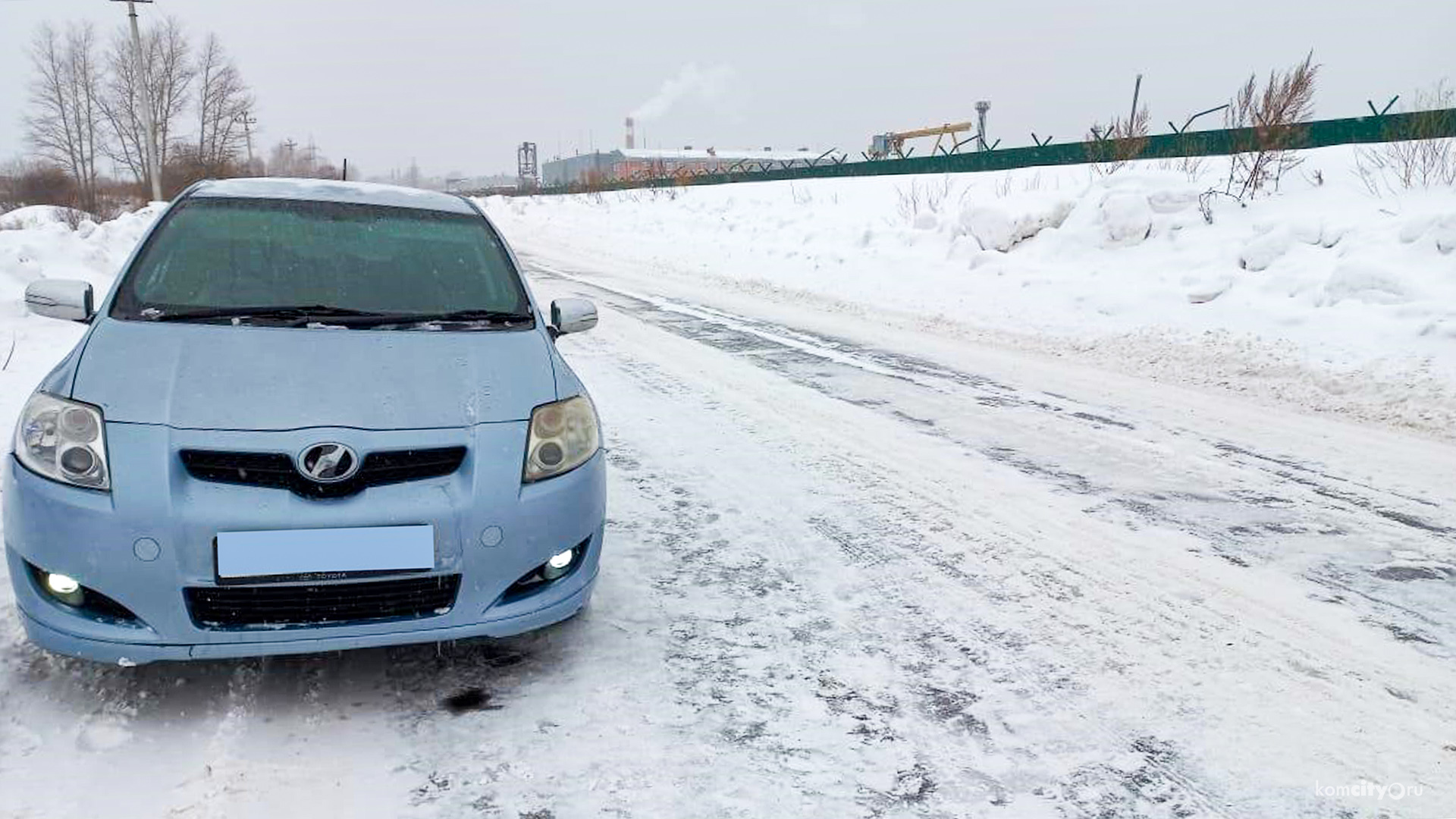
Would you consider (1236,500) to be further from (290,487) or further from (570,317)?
(290,487)

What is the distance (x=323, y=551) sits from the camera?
2.31 meters

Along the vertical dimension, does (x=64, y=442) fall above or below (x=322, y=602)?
above

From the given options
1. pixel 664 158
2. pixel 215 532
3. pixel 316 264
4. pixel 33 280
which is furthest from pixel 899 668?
pixel 664 158

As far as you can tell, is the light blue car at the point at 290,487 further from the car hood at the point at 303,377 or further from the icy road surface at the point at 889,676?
the icy road surface at the point at 889,676

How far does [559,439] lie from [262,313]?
4.03ft

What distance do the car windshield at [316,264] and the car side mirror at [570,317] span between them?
29 cm

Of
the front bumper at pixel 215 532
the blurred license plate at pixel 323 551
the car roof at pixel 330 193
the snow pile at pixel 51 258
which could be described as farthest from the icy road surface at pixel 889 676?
the snow pile at pixel 51 258

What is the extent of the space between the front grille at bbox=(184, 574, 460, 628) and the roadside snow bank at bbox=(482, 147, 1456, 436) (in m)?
5.93

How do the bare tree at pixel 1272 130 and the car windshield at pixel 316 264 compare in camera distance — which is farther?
the bare tree at pixel 1272 130

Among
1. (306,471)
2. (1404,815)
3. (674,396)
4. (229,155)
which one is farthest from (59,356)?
(229,155)

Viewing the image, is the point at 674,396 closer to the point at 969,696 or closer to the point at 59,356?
the point at 969,696

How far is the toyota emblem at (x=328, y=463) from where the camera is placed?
92.7 inches

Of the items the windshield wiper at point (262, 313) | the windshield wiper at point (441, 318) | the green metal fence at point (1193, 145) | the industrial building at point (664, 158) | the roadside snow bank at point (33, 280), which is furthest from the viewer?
the industrial building at point (664, 158)

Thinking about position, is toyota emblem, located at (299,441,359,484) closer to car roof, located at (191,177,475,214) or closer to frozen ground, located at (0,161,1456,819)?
frozen ground, located at (0,161,1456,819)
